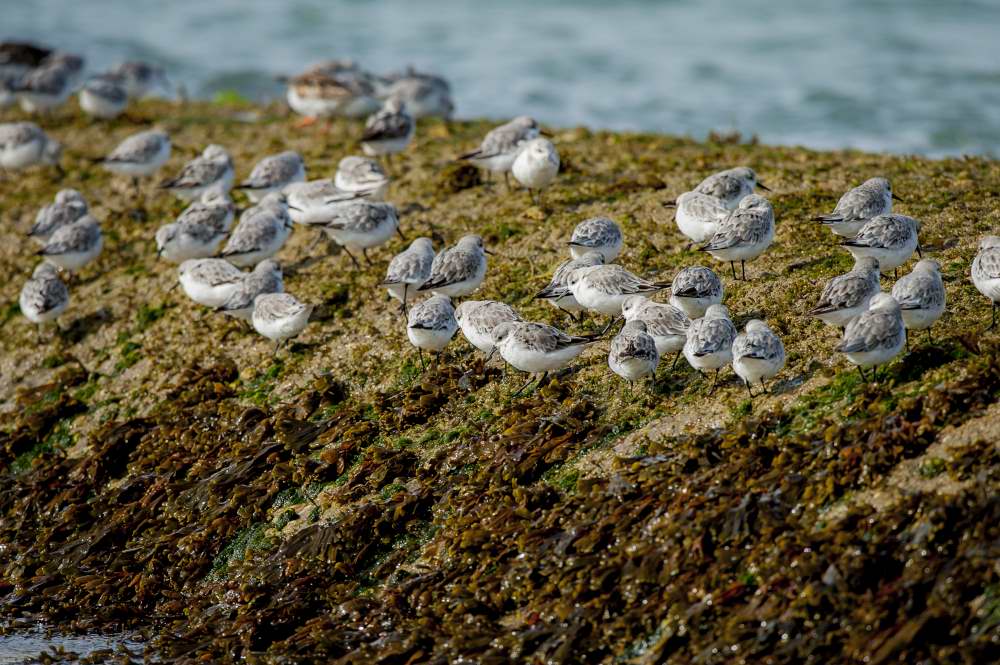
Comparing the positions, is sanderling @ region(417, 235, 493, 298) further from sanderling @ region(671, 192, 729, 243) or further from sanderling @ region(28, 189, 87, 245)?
sanderling @ region(28, 189, 87, 245)

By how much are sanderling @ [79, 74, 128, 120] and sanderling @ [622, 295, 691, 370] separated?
10.2m

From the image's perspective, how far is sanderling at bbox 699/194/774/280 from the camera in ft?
29.4

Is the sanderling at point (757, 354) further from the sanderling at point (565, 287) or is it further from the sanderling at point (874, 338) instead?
the sanderling at point (565, 287)

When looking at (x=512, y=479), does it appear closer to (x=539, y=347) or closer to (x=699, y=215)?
(x=539, y=347)

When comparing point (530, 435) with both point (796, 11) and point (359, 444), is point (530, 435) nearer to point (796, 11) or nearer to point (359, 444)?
point (359, 444)

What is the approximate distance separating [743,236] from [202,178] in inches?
246

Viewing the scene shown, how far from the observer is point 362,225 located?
10.5 meters

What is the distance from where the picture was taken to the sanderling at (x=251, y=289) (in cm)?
995

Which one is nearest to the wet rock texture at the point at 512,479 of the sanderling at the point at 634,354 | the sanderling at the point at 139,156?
the sanderling at the point at 634,354

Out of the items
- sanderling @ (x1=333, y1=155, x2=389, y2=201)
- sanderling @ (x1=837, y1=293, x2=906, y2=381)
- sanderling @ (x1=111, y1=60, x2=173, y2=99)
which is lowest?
sanderling @ (x1=111, y1=60, x2=173, y2=99)

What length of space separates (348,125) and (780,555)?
1016 cm

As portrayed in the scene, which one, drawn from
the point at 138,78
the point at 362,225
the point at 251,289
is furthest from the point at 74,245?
the point at 138,78

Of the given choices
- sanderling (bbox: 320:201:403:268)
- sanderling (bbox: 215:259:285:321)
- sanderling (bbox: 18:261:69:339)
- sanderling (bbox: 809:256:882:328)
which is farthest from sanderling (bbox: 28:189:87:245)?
sanderling (bbox: 809:256:882:328)

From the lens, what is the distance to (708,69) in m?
26.4
